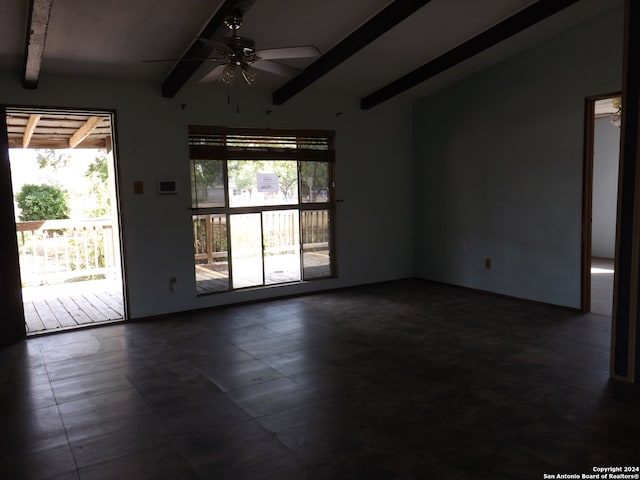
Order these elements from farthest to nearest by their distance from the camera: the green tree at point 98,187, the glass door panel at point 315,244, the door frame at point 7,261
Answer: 1. the green tree at point 98,187
2. the glass door panel at point 315,244
3. the door frame at point 7,261

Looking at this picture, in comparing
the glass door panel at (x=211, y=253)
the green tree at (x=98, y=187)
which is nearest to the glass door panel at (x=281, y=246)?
the glass door panel at (x=211, y=253)

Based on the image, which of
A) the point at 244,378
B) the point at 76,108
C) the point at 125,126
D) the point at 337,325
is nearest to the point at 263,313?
the point at 337,325

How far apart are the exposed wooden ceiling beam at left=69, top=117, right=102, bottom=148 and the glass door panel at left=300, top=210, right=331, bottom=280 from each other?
3.03 m

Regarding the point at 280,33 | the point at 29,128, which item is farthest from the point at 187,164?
the point at 29,128

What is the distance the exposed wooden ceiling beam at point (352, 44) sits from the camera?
13.7ft

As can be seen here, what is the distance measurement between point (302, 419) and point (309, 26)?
11.5 feet

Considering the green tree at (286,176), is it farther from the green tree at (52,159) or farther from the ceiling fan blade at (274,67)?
the green tree at (52,159)

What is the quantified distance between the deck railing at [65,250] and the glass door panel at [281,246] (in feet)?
10.1

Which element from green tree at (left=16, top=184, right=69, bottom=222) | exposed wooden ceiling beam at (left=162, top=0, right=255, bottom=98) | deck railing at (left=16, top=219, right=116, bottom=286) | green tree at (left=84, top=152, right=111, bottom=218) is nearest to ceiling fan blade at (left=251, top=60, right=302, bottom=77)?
exposed wooden ceiling beam at (left=162, top=0, right=255, bottom=98)

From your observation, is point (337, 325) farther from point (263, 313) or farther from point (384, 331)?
point (263, 313)

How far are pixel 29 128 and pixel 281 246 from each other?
383 centimetres

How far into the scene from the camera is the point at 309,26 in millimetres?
4520

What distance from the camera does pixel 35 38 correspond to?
143 inches

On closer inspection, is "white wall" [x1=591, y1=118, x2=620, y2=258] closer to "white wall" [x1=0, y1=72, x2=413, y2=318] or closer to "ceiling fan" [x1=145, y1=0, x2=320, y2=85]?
"white wall" [x1=0, y1=72, x2=413, y2=318]
